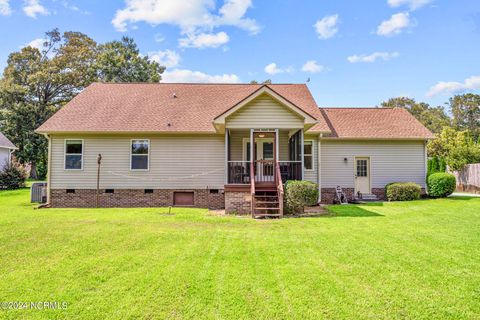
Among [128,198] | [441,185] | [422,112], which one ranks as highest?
[422,112]

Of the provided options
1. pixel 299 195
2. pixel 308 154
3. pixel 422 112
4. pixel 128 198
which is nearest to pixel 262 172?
pixel 299 195

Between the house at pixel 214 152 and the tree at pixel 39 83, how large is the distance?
20344 millimetres

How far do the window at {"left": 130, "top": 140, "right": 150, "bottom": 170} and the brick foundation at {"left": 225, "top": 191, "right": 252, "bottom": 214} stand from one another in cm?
481

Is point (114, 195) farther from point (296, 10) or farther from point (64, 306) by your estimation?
point (296, 10)

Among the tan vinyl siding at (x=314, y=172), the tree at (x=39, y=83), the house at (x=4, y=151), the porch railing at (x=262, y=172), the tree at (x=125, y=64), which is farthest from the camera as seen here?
the tree at (x=125, y=64)

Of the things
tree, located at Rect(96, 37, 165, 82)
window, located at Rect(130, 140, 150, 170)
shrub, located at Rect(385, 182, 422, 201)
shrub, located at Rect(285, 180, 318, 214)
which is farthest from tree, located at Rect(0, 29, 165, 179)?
shrub, located at Rect(385, 182, 422, 201)

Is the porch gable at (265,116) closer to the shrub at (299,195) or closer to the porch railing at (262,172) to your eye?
the porch railing at (262,172)

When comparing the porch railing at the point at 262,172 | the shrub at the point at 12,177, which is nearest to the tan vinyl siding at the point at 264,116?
the porch railing at the point at 262,172

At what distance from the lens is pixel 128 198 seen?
42.9 feet

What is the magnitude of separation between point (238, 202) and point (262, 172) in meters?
2.10

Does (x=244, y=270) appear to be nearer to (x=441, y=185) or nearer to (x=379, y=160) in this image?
(x=379, y=160)

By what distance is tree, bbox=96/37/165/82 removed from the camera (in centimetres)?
3192

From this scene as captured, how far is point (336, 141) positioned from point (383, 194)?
3.56 m

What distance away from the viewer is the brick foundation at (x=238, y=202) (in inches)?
423
